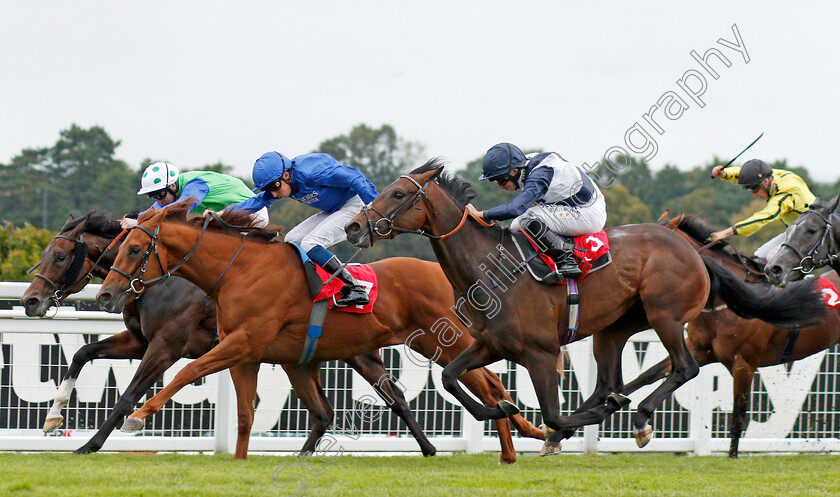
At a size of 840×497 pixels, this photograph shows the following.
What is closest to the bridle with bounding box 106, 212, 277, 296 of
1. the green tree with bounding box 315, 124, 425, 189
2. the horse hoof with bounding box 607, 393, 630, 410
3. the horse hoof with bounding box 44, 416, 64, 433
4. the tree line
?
→ the horse hoof with bounding box 44, 416, 64, 433

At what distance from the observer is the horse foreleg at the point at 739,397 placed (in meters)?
7.50

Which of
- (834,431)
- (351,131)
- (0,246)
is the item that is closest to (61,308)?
(834,431)

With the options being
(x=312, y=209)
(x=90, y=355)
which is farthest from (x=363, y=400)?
(x=312, y=209)

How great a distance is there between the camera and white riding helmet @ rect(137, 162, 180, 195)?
6.85 m

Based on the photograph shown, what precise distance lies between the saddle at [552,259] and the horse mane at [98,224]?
292 centimetres

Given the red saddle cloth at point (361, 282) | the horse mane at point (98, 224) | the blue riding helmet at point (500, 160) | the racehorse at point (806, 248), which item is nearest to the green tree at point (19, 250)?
the horse mane at point (98, 224)

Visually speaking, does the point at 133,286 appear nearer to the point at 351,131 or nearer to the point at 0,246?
the point at 0,246

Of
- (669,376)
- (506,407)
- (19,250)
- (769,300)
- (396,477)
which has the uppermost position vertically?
(19,250)

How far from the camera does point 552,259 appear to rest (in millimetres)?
5898

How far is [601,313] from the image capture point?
6035 mm

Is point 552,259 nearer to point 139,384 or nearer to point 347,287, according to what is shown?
point 347,287

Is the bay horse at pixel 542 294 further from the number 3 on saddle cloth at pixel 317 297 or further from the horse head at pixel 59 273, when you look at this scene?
the horse head at pixel 59 273

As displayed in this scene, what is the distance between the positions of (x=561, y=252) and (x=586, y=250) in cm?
18

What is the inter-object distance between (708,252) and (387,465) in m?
2.98
